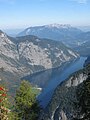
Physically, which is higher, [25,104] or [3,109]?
[3,109]

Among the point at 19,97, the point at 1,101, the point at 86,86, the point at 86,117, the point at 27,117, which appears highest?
the point at 1,101

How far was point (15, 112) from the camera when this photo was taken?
176 ft

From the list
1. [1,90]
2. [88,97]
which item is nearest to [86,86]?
[88,97]

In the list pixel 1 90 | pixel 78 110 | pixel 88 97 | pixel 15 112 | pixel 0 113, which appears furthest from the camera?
pixel 15 112

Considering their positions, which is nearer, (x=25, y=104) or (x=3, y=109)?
(x=3, y=109)

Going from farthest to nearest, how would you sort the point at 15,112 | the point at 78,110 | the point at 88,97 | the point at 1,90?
the point at 15,112
the point at 78,110
the point at 88,97
the point at 1,90

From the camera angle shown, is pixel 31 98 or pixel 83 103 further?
pixel 31 98

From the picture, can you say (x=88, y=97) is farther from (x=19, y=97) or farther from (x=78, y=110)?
(x=19, y=97)

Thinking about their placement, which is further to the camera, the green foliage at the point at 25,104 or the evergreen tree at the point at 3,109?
the green foliage at the point at 25,104

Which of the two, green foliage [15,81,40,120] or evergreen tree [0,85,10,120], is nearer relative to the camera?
evergreen tree [0,85,10,120]

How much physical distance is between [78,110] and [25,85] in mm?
17191

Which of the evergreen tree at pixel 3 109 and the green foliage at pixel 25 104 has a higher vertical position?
the evergreen tree at pixel 3 109

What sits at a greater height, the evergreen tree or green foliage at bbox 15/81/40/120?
the evergreen tree

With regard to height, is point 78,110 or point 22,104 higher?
point 78,110
